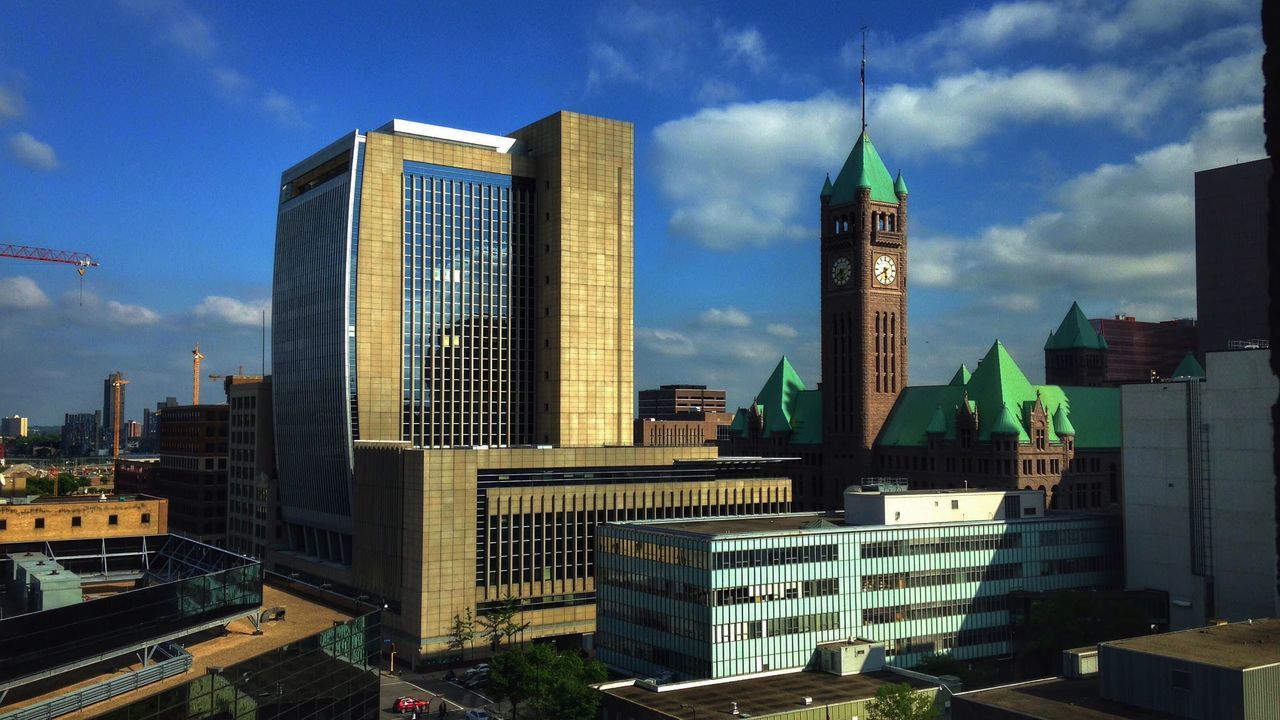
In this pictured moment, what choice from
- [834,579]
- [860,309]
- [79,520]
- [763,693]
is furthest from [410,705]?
[860,309]

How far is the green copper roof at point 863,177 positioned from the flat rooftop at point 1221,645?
115708mm

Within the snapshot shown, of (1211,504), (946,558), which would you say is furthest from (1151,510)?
(946,558)

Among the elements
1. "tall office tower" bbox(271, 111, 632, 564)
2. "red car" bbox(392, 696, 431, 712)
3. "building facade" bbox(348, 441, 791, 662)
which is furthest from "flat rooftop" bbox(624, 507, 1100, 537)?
"tall office tower" bbox(271, 111, 632, 564)

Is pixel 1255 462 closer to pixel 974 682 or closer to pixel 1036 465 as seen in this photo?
pixel 974 682

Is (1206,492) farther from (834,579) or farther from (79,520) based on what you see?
(79,520)

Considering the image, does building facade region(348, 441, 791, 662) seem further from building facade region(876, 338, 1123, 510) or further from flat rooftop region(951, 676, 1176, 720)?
flat rooftop region(951, 676, 1176, 720)

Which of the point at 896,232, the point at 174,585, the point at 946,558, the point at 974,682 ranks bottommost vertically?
the point at 974,682

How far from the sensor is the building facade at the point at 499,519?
128000 millimetres

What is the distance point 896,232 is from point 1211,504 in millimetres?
85978

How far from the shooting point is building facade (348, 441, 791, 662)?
12800cm

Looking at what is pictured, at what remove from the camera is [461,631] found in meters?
126

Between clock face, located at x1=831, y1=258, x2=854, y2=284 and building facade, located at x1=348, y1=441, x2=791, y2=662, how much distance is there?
54.7 meters

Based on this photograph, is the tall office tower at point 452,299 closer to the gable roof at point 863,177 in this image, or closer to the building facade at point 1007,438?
the gable roof at point 863,177

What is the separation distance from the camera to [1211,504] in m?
114
